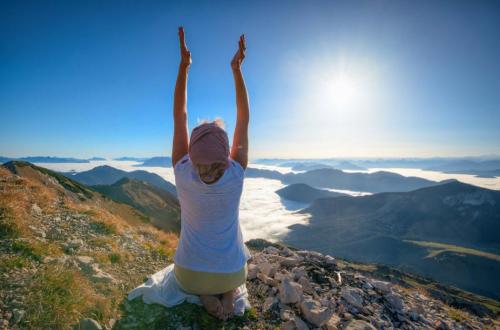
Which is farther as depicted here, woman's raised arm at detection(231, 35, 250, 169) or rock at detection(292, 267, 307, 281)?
rock at detection(292, 267, 307, 281)

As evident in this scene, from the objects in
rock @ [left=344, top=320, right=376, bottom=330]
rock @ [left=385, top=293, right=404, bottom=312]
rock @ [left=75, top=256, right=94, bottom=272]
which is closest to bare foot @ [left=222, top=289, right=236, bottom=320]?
rock @ [left=344, top=320, right=376, bottom=330]

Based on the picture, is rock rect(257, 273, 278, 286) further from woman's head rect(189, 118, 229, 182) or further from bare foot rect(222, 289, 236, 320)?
woman's head rect(189, 118, 229, 182)

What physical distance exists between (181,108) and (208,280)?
2306 millimetres

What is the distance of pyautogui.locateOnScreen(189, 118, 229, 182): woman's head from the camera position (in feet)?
8.27

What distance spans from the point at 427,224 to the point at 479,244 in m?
31.5

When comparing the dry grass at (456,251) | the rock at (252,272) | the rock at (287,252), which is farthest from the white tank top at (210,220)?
the dry grass at (456,251)

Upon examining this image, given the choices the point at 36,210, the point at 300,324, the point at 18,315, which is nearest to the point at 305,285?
the point at 300,324

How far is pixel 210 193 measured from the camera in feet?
8.86

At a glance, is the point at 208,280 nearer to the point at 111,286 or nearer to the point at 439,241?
the point at 111,286

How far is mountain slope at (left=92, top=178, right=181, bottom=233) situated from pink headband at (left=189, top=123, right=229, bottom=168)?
6363 cm

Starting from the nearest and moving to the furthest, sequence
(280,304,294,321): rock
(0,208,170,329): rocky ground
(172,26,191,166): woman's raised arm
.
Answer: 1. (172,26,191,166): woman's raised arm
2. (0,208,170,329): rocky ground
3. (280,304,294,321): rock

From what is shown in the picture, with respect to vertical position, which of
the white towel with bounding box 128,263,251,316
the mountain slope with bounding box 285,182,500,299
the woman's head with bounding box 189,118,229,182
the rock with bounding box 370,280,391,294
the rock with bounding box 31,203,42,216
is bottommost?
the mountain slope with bounding box 285,182,500,299

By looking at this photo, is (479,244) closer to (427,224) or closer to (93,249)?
(427,224)

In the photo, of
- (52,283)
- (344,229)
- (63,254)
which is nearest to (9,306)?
(52,283)
